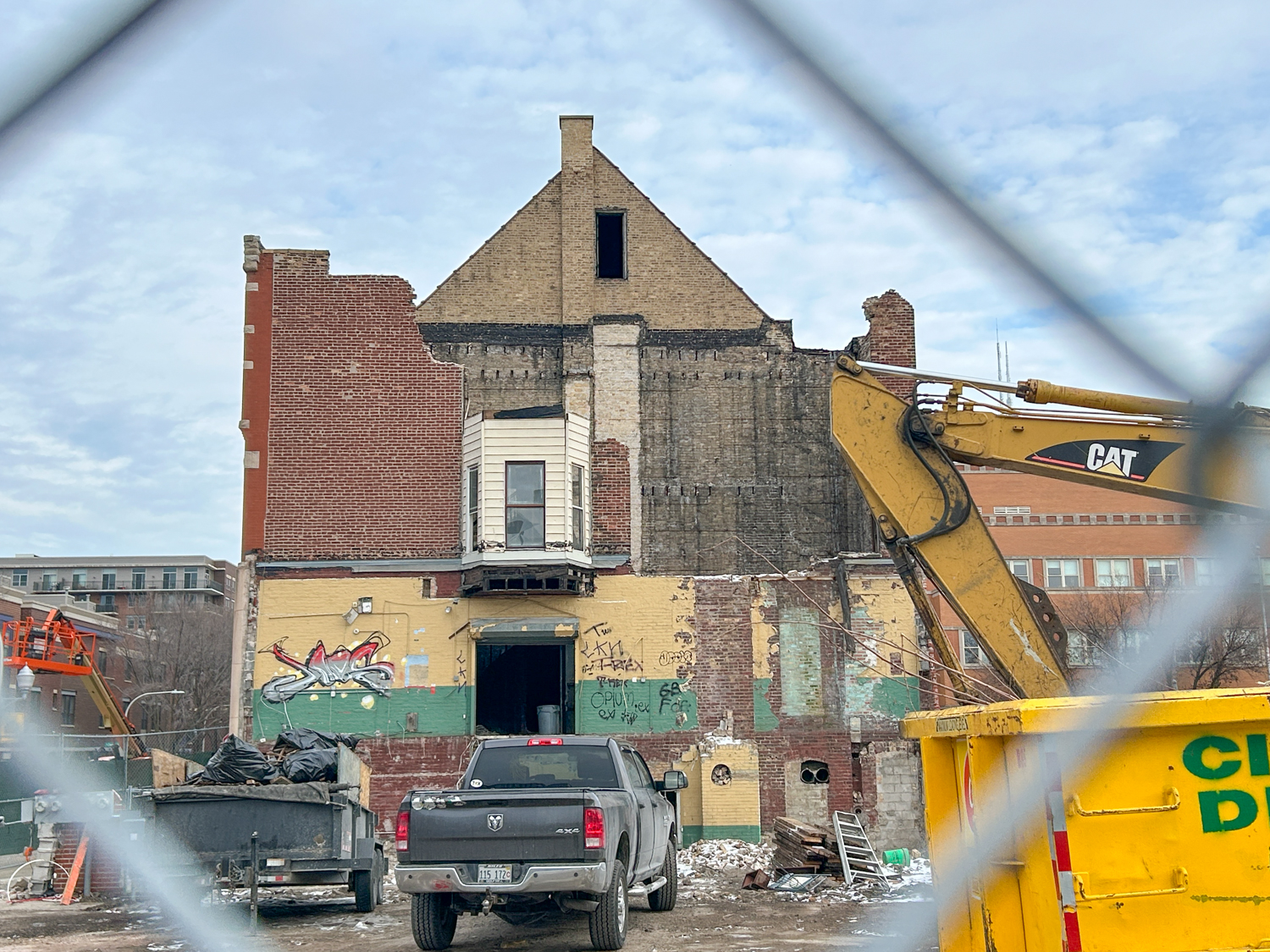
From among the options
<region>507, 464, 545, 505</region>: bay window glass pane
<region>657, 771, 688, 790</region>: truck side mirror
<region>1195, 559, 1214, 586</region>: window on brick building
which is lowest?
<region>657, 771, 688, 790</region>: truck side mirror

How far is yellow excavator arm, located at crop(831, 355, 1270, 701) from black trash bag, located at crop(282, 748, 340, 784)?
6.88 metres

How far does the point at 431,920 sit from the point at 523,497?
1264cm

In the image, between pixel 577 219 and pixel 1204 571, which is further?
pixel 577 219

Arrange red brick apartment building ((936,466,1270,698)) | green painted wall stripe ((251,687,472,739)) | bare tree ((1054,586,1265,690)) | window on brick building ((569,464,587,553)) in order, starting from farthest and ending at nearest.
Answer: red brick apartment building ((936,466,1270,698)) < bare tree ((1054,586,1265,690)) < window on brick building ((569,464,587,553)) < green painted wall stripe ((251,687,472,739))

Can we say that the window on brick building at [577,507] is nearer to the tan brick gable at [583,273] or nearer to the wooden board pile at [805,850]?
the tan brick gable at [583,273]

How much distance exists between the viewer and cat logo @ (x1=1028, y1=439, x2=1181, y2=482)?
11.7 metres

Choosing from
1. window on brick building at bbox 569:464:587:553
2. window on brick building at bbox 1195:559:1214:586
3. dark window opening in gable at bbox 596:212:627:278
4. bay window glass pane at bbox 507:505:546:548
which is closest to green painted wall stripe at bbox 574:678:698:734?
window on brick building at bbox 569:464:587:553

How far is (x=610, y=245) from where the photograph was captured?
28.4m

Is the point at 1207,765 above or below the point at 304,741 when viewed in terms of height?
above

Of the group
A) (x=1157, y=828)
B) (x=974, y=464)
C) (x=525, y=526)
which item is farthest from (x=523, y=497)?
(x=1157, y=828)

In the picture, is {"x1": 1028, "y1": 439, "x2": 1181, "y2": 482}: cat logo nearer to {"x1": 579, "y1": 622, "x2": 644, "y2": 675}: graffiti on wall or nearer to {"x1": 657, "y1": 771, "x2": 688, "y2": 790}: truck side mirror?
{"x1": 657, "y1": 771, "x2": 688, "y2": 790}: truck side mirror

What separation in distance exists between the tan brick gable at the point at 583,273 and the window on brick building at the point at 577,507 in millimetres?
4619

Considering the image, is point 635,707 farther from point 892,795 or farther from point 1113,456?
point 1113,456

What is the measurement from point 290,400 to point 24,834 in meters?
10.5
